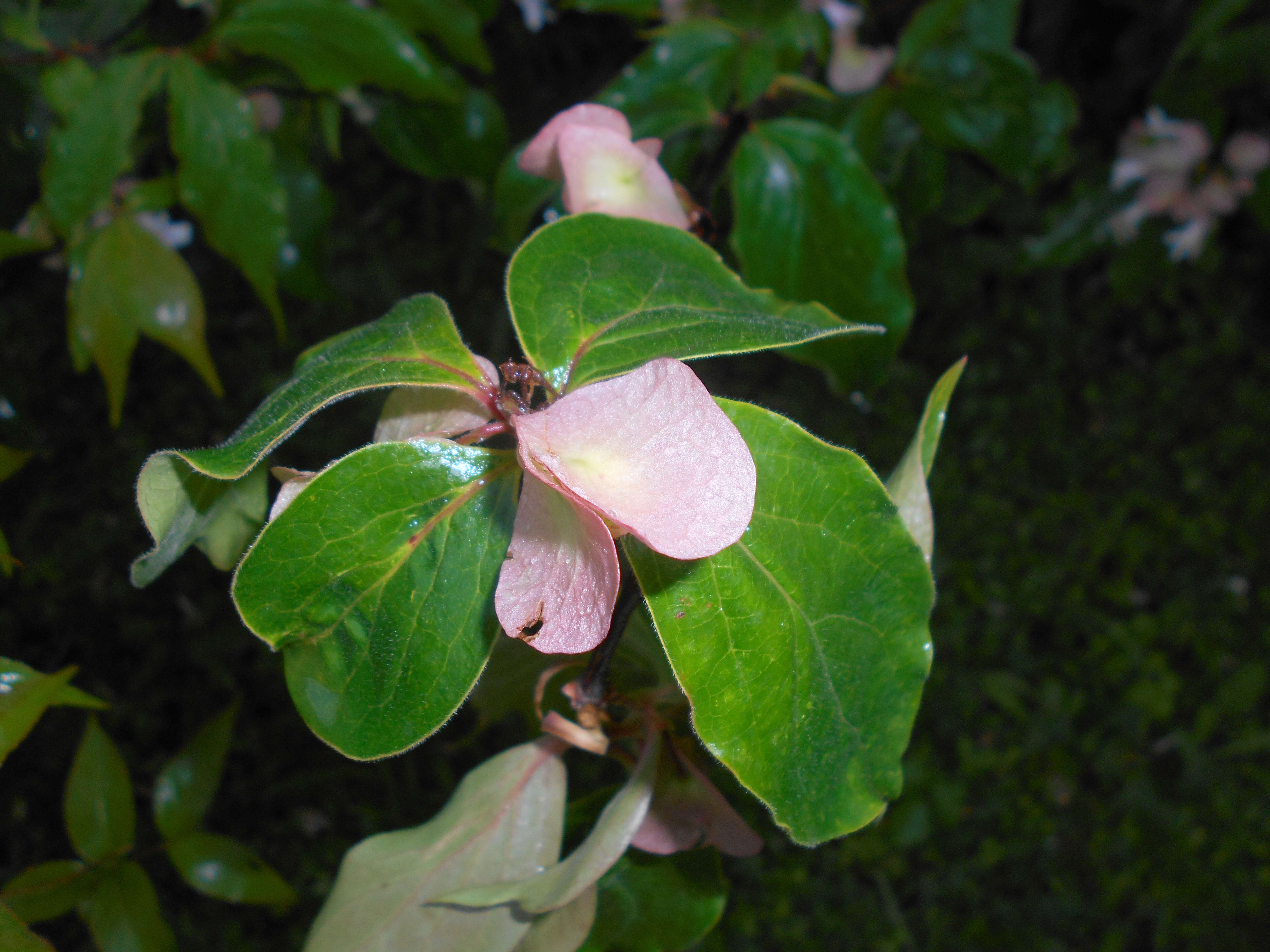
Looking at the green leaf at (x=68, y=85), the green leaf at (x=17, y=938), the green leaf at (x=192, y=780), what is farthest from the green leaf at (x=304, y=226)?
the green leaf at (x=17, y=938)

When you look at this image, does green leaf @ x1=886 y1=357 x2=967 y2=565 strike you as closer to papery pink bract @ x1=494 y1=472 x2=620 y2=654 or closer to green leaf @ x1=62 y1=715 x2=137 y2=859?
papery pink bract @ x1=494 y1=472 x2=620 y2=654

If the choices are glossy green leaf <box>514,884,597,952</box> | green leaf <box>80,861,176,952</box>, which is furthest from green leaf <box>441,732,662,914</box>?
green leaf <box>80,861,176,952</box>

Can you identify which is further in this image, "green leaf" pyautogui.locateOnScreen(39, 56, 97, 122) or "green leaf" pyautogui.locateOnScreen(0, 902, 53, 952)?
"green leaf" pyautogui.locateOnScreen(39, 56, 97, 122)

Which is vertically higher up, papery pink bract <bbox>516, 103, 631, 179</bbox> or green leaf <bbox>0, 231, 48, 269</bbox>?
papery pink bract <bbox>516, 103, 631, 179</bbox>

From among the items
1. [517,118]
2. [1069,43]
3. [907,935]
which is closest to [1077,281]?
[1069,43]

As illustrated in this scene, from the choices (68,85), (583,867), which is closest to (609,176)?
(583,867)

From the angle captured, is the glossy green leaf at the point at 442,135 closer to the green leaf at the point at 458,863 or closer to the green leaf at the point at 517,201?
the green leaf at the point at 517,201
